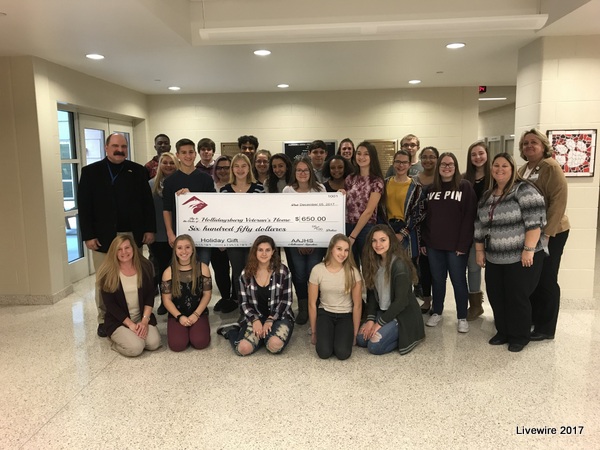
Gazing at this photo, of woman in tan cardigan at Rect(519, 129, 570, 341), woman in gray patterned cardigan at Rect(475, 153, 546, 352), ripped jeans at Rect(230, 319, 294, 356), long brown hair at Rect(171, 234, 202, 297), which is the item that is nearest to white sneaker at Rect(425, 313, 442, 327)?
woman in gray patterned cardigan at Rect(475, 153, 546, 352)

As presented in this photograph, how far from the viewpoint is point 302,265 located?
12.3 ft

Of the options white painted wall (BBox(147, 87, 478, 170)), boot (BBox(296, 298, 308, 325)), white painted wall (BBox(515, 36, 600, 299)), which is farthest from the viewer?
white painted wall (BBox(147, 87, 478, 170))

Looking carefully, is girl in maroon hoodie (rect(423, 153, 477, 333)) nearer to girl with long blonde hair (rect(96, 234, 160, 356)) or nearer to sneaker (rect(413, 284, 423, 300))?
sneaker (rect(413, 284, 423, 300))

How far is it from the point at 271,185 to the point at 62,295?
2.55 meters

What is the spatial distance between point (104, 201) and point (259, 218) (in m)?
Answer: 1.27

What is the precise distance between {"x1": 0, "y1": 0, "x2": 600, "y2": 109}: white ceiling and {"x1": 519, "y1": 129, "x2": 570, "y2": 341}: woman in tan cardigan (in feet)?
3.28

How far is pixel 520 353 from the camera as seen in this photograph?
10.4 feet

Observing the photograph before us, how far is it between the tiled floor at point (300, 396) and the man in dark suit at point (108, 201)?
0.80 meters

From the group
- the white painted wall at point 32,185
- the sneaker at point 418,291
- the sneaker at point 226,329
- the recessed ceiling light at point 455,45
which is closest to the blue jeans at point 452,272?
the sneaker at point 418,291

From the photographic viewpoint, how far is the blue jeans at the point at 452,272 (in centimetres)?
349

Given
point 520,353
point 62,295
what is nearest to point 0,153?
point 62,295

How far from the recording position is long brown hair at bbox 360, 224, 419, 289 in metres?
3.22

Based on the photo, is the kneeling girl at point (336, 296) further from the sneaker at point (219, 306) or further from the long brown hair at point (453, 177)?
the sneaker at point (219, 306)

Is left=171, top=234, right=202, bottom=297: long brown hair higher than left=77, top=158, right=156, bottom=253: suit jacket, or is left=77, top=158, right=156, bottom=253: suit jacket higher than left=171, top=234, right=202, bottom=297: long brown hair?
left=77, top=158, right=156, bottom=253: suit jacket
